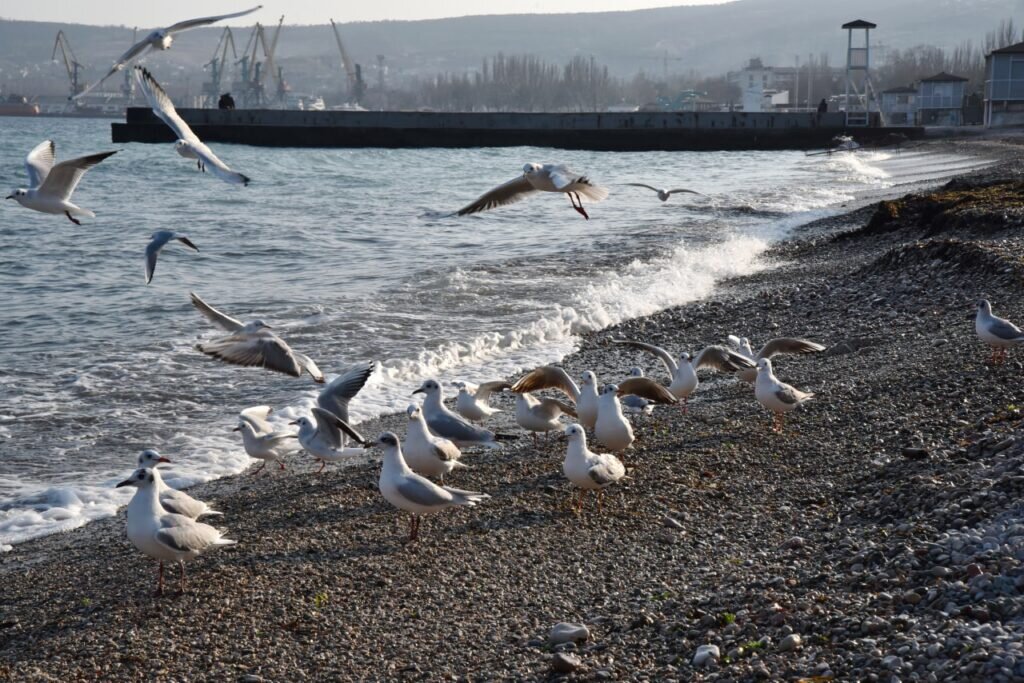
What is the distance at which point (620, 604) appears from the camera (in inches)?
176

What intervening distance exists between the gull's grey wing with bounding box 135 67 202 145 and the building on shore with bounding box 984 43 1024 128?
4942cm

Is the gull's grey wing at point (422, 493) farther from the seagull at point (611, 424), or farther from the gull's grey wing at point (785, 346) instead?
the gull's grey wing at point (785, 346)

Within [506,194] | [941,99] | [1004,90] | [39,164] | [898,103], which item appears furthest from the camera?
[898,103]

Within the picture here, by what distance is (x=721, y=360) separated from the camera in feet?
24.9

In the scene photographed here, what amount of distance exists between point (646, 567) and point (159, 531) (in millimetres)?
2120

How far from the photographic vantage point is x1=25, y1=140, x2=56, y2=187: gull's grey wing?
8.64 m

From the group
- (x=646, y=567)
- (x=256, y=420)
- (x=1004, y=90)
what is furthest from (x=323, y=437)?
(x=1004, y=90)

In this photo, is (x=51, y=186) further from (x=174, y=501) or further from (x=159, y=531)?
(x=159, y=531)

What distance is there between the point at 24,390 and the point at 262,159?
3452 centimetres

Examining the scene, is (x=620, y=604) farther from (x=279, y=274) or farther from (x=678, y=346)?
(x=279, y=274)

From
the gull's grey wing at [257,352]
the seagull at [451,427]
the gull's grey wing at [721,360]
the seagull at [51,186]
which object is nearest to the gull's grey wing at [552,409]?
the seagull at [451,427]

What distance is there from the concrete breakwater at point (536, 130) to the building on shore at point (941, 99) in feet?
34.3

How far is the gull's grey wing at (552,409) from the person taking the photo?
7074mm

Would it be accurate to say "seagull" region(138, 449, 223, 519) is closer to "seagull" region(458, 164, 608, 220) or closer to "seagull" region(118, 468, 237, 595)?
"seagull" region(118, 468, 237, 595)
